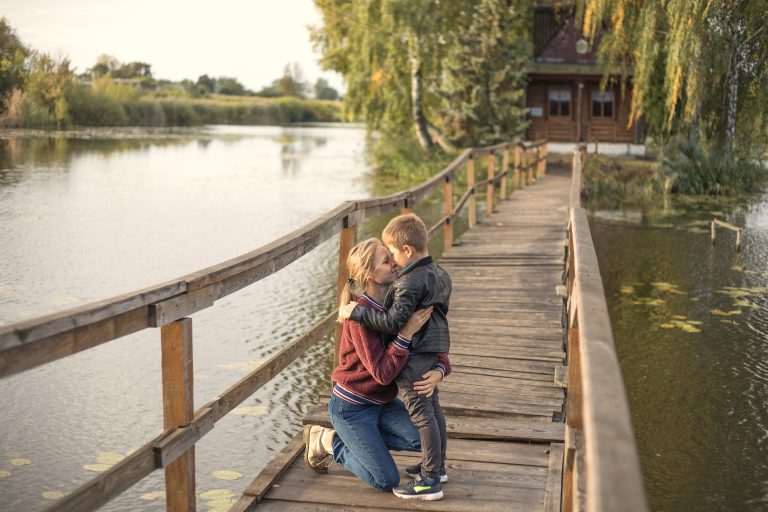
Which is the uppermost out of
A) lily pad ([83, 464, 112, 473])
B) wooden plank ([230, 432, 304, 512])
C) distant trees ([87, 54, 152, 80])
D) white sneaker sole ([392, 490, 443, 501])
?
distant trees ([87, 54, 152, 80])

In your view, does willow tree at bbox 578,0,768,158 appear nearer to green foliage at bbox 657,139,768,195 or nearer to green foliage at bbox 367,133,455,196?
green foliage at bbox 657,139,768,195

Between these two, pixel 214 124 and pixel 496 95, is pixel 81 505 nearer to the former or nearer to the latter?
pixel 496 95

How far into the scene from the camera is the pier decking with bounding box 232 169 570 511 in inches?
146

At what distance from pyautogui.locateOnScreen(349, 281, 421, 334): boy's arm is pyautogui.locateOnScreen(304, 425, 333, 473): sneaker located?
581mm

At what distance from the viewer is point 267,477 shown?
3836 millimetres

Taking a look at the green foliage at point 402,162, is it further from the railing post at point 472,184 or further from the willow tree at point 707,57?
the railing post at point 472,184

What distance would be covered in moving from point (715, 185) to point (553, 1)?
12894 millimetres

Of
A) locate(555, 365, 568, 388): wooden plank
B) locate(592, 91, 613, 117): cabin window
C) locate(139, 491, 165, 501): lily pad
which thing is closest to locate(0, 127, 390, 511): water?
locate(139, 491, 165, 501): lily pad

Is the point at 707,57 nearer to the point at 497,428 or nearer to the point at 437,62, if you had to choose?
the point at 437,62

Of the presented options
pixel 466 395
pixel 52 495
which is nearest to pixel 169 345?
pixel 466 395

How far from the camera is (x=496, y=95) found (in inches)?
1041

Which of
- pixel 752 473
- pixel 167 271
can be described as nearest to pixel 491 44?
pixel 167 271

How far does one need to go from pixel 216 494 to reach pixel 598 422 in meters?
4.62

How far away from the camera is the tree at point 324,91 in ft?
318
